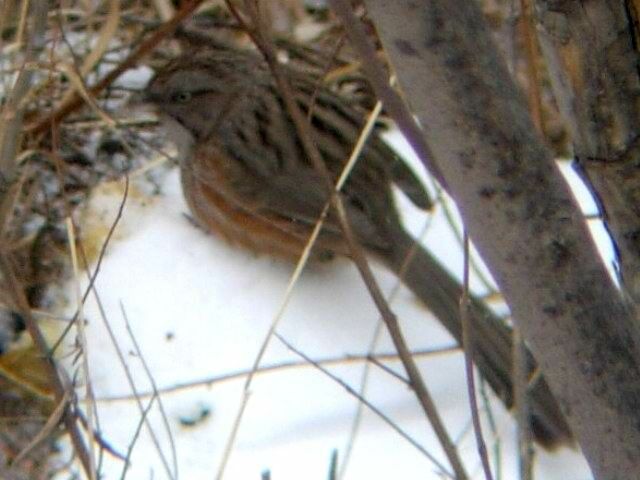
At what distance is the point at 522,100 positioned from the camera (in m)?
1.63

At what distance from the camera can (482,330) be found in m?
3.38

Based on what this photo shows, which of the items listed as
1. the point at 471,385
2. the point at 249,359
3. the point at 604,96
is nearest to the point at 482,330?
the point at 249,359

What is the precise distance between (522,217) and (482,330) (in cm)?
177

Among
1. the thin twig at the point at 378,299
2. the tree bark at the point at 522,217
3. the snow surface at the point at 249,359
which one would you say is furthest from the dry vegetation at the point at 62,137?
the tree bark at the point at 522,217

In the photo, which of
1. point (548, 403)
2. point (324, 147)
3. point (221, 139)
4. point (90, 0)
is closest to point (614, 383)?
point (548, 403)

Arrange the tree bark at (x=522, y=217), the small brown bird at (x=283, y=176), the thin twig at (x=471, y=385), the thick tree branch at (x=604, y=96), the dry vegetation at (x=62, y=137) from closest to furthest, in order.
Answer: the tree bark at (x=522, y=217) → the thick tree branch at (x=604, y=96) → the thin twig at (x=471, y=385) → the dry vegetation at (x=62, y=137) → the small brown bird at (x=283, y=176)

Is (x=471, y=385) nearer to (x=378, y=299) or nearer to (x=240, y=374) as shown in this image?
(x=378, y=299)

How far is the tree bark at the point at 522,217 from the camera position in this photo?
157cm

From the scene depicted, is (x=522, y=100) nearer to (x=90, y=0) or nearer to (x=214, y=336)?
(x=214, y=336)

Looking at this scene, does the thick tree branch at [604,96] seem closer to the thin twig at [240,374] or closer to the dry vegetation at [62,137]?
the dry vegetation at [62,137]

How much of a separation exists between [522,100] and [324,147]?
89.5 inches

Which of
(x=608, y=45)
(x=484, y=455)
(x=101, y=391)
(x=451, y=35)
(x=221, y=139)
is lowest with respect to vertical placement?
(x=484, y=455)

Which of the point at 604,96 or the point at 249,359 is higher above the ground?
the point at 249,359

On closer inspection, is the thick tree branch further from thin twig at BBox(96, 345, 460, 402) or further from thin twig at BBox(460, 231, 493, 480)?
thin twig at BBox(96, 345, 460, 402)
